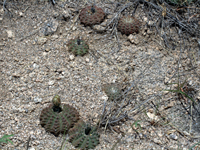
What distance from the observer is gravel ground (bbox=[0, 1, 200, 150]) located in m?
2.61

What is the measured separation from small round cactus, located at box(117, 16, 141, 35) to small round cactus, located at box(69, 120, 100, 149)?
1.47m

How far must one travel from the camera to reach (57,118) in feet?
8.40

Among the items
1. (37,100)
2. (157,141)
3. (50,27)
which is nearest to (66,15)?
(50,27)

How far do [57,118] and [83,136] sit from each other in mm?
356

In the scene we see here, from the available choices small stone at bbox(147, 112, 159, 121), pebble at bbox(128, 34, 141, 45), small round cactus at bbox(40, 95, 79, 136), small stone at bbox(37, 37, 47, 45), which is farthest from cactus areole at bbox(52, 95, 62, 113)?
pebble at bbox(128, 34, 141, 45)

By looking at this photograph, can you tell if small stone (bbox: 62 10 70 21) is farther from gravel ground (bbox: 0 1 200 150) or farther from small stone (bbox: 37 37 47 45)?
small stone (bbox: 37 37 47 45)

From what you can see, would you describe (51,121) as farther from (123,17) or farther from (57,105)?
→ (123,17)

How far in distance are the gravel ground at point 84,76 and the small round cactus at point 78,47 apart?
0.06 metres

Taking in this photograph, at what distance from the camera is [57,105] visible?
2.55 m

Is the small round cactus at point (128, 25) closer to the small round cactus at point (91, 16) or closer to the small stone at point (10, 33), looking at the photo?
the small round cactus at point (91, 16)

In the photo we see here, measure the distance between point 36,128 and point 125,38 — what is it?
1.73 metres

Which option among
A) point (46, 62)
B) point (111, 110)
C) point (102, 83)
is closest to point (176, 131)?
point (111, 110)

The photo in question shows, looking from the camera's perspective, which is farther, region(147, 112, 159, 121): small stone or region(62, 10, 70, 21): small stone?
region(62, 10, 70, 21): small stone

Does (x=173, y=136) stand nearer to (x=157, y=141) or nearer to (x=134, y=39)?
(x=157, y=141)
